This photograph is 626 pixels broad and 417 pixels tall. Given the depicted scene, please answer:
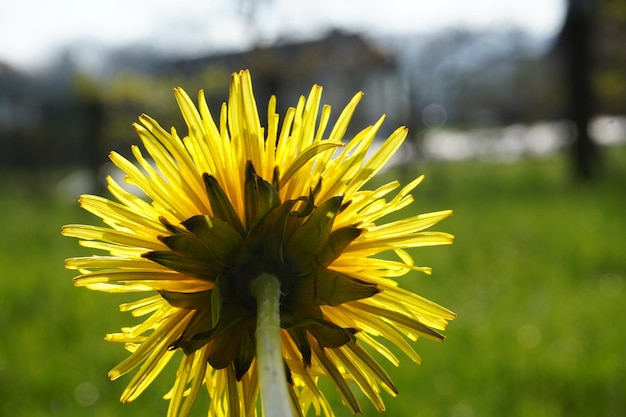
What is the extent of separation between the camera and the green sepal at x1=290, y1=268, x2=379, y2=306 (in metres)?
0.74

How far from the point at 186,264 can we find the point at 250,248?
69 millimetres

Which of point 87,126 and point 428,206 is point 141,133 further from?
point 87,126

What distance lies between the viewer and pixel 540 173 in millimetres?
15617

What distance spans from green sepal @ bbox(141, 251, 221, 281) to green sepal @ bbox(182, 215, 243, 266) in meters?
0.02

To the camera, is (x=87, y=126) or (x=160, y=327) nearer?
(x=160, y=327)

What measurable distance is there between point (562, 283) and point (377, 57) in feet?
70.0

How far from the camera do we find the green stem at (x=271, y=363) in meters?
0.52

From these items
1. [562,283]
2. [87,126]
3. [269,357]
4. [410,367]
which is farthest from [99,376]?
[87,126]

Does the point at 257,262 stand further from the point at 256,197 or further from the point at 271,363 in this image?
the point at 271,363

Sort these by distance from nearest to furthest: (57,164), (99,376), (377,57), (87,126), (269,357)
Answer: (269,357)
(99,376)
(87,126)
(377,57)
(57,164)

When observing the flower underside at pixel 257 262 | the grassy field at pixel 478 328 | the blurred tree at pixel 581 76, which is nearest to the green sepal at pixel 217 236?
the flower underside at pixel 257 262

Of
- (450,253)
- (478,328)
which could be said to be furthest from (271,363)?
(450,253)

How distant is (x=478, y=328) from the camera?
401cm

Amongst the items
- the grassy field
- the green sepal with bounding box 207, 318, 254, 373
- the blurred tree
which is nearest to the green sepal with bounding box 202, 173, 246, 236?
the green sepal with bounding box 207, 318, 254, 373
